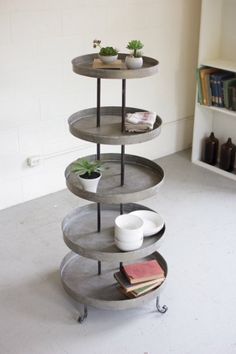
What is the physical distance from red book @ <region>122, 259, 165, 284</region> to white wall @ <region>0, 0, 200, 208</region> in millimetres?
1322

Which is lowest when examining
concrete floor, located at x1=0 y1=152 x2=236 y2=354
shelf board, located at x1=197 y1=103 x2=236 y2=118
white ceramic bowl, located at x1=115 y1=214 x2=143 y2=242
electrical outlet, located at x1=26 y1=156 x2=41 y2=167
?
concrete floor, located at x1=0 y1=152 x2=236 y2=354

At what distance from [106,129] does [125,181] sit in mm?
274

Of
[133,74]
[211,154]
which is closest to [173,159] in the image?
[211,154]

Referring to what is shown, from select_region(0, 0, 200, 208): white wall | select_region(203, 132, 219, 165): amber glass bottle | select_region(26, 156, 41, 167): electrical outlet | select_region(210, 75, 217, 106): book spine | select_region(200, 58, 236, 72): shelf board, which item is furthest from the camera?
select_region(203, 132, 219, 165): amber glass bottle

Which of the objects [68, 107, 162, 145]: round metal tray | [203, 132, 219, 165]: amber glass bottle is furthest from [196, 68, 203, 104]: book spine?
[68, 107, 162, 145]: round metal tray

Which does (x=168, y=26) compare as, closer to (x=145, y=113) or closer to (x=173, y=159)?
(x=173, y=159)

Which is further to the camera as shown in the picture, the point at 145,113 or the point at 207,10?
the point at 207,10

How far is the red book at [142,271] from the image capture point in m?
2.36

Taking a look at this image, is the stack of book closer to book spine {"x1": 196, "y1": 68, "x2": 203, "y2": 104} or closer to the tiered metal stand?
the tiered metal stand

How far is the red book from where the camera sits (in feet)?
7.74

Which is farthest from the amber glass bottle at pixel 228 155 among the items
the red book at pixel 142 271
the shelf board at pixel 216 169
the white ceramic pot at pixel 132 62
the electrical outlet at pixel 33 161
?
the white ceramic pot at pixel 132 62

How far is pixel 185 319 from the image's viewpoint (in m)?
2.40

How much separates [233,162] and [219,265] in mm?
1401

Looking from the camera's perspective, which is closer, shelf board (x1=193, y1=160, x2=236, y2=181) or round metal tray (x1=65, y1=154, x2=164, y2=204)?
round metal tray (x1=65, y1=154, x2=164, y2=204)
